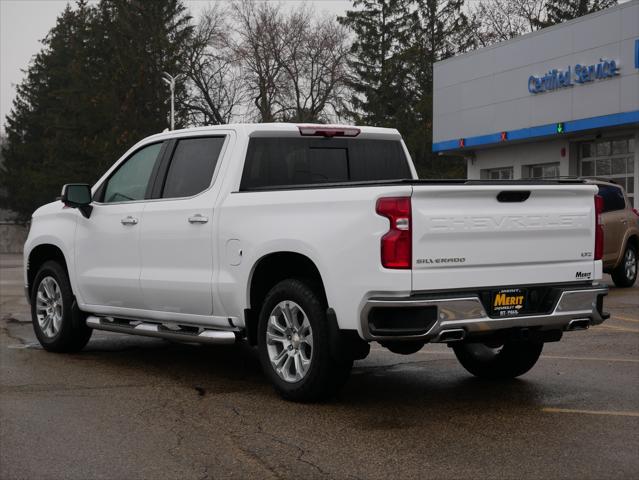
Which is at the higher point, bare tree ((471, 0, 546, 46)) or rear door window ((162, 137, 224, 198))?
bare tree ((471, 0, 546, 46))

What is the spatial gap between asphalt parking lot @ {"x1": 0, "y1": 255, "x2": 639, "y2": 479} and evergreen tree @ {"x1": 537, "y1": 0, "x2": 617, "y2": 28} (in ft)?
135

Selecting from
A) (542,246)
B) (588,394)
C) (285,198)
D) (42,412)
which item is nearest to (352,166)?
(285,198)

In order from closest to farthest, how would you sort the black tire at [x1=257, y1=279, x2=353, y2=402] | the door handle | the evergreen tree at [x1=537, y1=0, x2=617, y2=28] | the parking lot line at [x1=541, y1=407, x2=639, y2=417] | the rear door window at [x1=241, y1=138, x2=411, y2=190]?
the parking lot line at [x1=541, y1=407, x2=639, y2=417], the black tire at [x1=257, y1=279, x2=353, y2=402], the door handle, the rear door window at [x1=241, y1=138, x2=411, y2=190], the evergreen tree at [x1=537, y1=0, x2=617, y2=28]

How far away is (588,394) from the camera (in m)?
6.95

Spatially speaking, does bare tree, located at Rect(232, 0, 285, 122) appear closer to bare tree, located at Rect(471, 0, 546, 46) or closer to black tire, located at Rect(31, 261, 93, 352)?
bare tree, located at Rect(471, 0, 546, 46)

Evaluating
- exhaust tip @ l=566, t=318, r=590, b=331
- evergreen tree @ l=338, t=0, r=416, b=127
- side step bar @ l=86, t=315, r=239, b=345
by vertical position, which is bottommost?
side step bar @ l=86, t=315, r=239, b=345

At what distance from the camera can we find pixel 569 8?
156ft

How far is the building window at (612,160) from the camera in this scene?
91.0 ft

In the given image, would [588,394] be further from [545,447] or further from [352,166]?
[352,166]

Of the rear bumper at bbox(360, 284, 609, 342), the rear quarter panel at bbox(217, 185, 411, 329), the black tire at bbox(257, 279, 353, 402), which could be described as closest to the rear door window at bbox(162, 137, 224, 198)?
the rear quarter panel at bbox(217, 185, 411, 329)

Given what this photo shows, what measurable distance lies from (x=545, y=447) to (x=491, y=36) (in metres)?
48.2

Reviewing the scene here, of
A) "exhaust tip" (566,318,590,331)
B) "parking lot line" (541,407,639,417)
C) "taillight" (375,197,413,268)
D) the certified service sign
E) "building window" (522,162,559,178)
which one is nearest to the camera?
"taillight" (375,197,413,268)

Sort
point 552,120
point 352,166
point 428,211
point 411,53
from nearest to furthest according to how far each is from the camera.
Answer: point 428,211, point 352,166, point 552,120, point 411,53

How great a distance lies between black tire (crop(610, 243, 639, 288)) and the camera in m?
16.8
